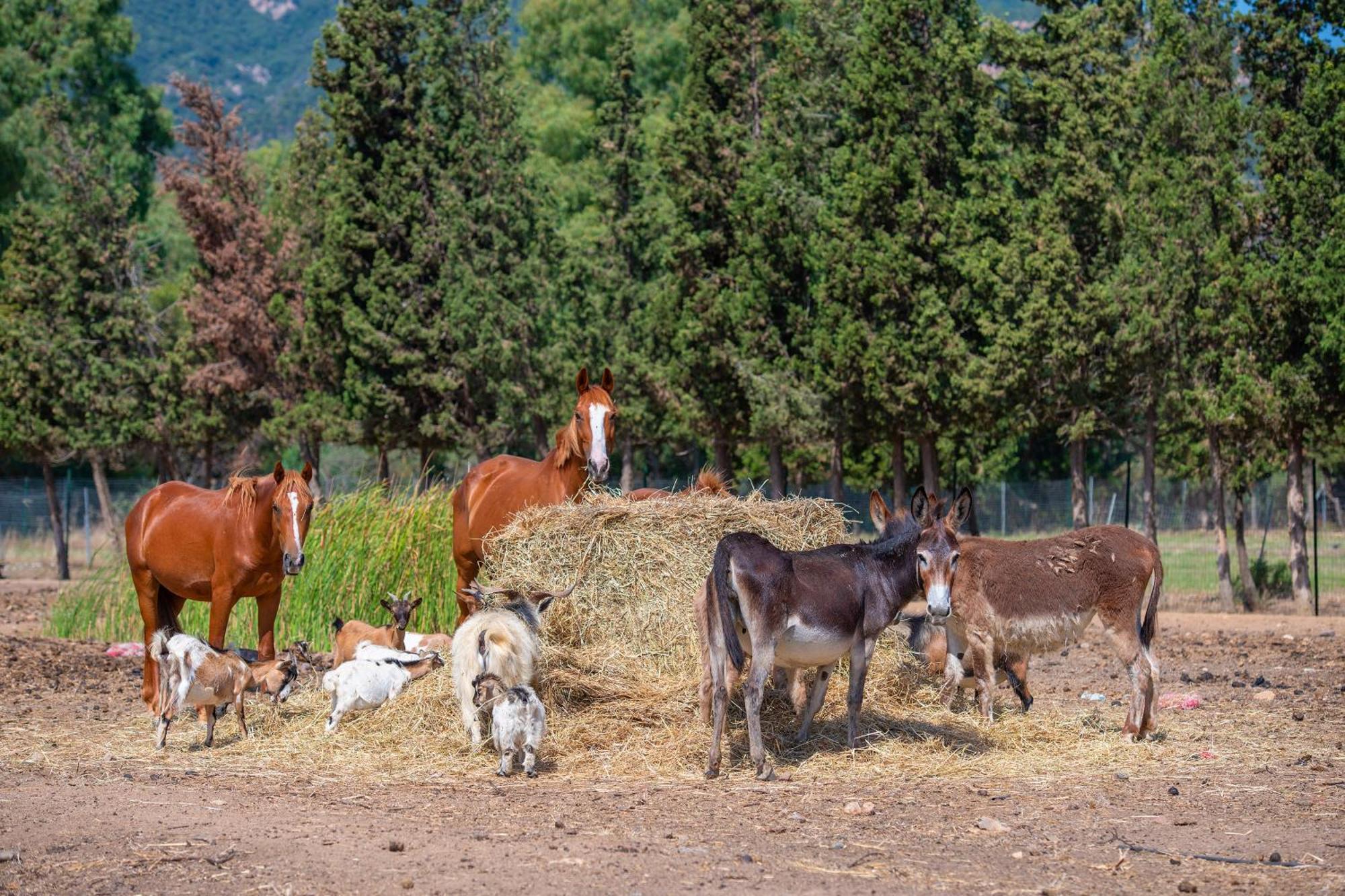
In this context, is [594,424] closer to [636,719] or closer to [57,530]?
[636,719]

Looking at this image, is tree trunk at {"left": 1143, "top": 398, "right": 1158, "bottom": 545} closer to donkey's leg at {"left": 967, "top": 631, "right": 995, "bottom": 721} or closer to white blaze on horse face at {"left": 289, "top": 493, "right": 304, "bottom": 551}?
donkey's leg at {"left": 967, "top": 631, "right": 995, "bottom": 721}

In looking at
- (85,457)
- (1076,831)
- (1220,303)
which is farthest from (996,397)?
(85,457)

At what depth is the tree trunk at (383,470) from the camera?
61.1ft

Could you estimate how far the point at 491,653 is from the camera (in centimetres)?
967

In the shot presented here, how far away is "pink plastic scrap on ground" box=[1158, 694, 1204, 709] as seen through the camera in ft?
40.8

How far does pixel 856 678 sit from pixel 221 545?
531 centimetres

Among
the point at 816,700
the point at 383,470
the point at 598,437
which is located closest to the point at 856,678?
the point at 816,700

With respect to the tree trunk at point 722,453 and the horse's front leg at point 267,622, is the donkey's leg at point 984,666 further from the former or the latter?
the tree trunk at point 722,453

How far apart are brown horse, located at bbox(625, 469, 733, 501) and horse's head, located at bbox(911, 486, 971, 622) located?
7.24 feet

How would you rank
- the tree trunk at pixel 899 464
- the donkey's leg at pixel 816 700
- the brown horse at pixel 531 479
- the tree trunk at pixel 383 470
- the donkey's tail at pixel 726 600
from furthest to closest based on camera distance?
1. the tree trunk at pixel 899 464
2. the tree trunk at pixel 383 470
3. the brown horse at pixel 531 479
4. the donkey's leg at pixel 816 700
5. the donkey's tail at pixel 726 600

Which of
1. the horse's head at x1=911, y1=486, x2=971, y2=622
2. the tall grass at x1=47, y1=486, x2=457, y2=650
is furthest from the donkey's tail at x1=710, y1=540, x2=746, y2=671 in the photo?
the tall grass at x1=47, y1=486, x2=457, y2=650

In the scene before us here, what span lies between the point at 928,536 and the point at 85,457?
28340 mm

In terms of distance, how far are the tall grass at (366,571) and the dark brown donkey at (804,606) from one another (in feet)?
23.6

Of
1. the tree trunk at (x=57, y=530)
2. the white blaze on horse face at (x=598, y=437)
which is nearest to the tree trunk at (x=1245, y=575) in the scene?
the white blaze on horse face at (x=598, y=437)
